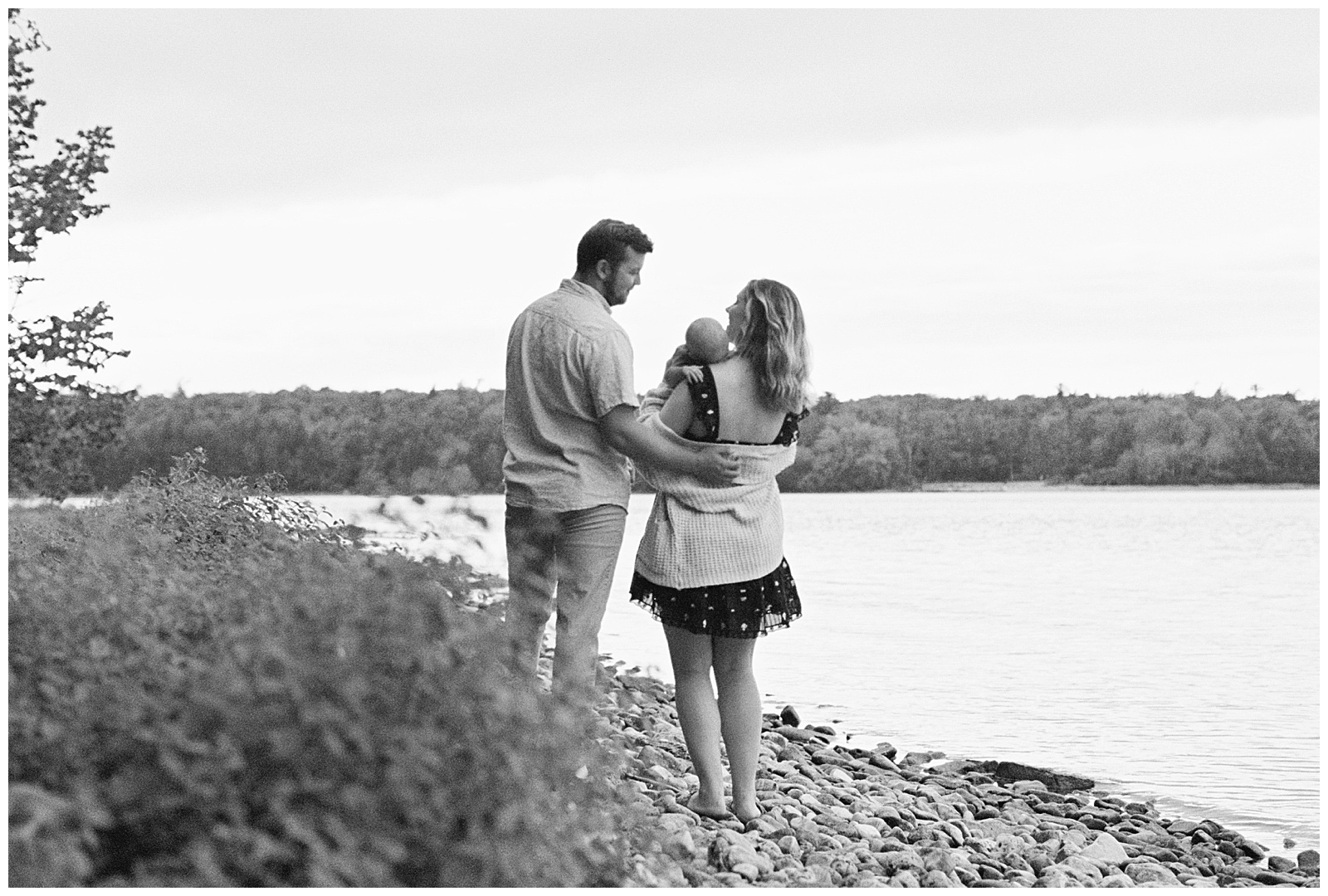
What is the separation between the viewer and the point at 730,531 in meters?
5.12

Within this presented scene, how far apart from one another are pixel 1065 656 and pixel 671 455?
40.5 feet

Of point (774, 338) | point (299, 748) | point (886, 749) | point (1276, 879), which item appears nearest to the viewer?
point (299, 748)

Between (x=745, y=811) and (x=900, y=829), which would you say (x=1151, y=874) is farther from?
(x=745, y=811)

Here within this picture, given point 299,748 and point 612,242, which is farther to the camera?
point 612,242

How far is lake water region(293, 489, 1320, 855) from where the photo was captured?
9.14m

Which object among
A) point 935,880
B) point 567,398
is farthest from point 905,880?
point 567,398

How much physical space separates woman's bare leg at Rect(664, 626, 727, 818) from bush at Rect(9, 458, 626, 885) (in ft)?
3.53

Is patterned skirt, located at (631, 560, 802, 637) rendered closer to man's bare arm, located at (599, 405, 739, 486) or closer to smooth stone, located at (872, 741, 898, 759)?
man's bare arm, located at (599, 405, 739, 486)

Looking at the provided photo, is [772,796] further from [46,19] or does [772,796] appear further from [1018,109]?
[46,19]

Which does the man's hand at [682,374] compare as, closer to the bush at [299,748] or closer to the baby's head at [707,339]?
the baby's head at [707,339]

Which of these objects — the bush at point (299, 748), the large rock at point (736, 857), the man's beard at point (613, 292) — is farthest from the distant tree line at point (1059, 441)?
the bush at point (299, 748)

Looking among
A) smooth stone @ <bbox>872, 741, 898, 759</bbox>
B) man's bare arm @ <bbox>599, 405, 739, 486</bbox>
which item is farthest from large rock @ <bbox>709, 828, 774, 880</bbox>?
smooth stone @ <bbox>872, 741, 898, 759</bbox>

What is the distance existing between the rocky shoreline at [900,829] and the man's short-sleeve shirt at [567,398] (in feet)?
2.27

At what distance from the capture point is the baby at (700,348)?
504 centimetres
